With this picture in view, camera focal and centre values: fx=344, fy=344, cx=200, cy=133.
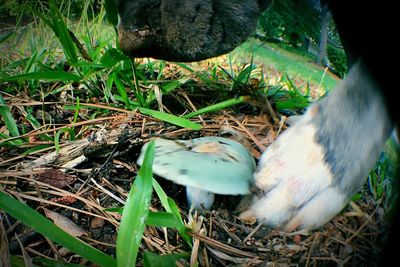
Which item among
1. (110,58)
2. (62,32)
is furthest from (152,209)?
(62,32)

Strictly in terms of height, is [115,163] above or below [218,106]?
below

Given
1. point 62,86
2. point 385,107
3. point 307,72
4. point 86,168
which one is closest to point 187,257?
point 86,168

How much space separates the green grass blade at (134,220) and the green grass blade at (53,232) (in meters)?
0.03

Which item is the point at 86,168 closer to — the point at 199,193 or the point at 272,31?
the point at 199,193

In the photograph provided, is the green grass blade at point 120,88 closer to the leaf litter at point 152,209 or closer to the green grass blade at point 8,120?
the leaf litter at point 152,209

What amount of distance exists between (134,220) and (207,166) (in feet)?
0.64

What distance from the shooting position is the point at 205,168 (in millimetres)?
688

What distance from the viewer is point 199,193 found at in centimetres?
72

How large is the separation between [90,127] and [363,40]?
2.47 feet

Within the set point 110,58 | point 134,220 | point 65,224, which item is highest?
point 110,58

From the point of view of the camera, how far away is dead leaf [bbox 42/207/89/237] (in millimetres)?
650

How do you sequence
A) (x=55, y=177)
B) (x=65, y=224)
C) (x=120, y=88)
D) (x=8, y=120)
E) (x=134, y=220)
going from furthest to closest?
(x=120, y=88)
(x=8, y=120)
(x=55, y=177)
(x=65, y=224)
(x=134, y=220)

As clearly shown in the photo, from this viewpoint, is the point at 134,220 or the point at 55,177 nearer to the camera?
the point at 134,220

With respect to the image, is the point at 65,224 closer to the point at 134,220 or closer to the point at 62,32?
the point at 134,220
